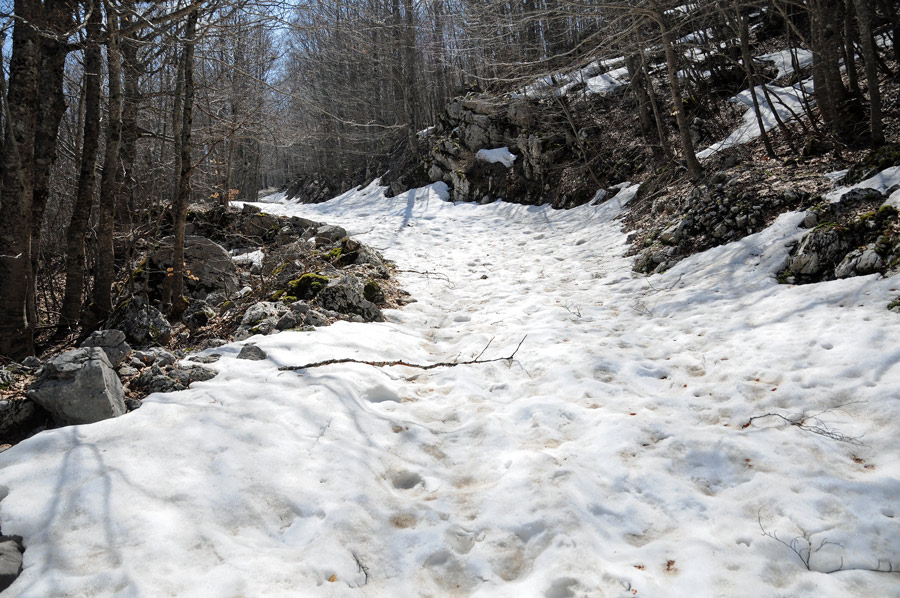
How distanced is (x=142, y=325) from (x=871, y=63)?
951cm

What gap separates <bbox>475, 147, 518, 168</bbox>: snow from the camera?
16438 millimetres

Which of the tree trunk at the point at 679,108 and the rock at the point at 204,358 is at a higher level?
the tree trunk at the point at 679,108

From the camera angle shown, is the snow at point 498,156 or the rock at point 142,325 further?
the snow at point 498,156

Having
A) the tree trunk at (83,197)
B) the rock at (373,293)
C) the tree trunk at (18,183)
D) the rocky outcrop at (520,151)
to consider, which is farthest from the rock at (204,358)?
the rocky outcrop at (520,151)

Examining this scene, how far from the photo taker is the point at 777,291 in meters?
5.06

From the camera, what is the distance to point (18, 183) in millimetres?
4645

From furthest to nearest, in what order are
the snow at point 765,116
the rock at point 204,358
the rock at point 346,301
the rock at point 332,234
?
the rock at point 332,234
the snow at point 765,116
the rock at point 346,301
the rock at point 204,358

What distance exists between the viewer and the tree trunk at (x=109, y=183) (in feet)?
16.2

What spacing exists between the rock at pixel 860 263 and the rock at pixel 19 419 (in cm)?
711

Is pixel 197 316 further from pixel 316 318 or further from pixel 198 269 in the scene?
pixel 198 269

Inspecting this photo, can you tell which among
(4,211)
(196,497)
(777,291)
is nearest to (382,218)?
(4,211)

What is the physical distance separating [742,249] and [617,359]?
10.0 feet

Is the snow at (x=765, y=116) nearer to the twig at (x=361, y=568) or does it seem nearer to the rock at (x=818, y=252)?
the rock at (x=818, y=252)

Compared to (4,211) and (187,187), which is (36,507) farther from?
(187,187)
